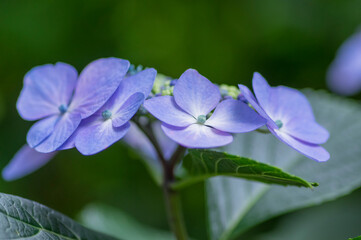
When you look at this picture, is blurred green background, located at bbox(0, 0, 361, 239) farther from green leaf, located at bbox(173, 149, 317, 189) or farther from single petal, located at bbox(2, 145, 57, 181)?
green leaf, located at bbox(173, 149, 317, 189)

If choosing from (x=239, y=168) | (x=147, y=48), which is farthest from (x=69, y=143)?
(x=147, y=48)

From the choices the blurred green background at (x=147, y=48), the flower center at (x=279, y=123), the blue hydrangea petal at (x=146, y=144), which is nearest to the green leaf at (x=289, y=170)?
the blue hydrangea petal at (x=146, y=144)

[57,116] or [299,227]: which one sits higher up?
[57,116]

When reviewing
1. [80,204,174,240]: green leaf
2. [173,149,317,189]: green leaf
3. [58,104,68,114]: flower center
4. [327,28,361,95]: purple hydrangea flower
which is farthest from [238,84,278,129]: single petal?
[327,28,361,95]: purple hydrangea flower

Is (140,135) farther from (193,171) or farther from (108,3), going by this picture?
(108,3)

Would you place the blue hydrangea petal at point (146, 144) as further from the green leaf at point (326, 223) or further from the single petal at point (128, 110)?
the green leaf at point (326, 223)

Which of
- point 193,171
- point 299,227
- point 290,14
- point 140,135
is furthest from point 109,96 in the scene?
point 290,14
